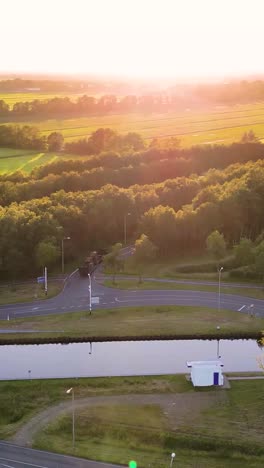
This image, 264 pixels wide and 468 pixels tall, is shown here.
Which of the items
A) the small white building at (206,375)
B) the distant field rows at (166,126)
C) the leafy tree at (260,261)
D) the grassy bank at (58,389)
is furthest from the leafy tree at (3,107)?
the small white building at (206,375)

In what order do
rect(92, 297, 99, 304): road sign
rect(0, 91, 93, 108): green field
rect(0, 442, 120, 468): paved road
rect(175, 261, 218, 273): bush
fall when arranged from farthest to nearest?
rect(0, 91, 93, 108): green field → rect(175, 261, 218, 273): bush → rect(92, 297, 99, 304): road sign → rect(0, 442, 120, 468): paved road

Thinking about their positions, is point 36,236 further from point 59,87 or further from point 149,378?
point 59,87

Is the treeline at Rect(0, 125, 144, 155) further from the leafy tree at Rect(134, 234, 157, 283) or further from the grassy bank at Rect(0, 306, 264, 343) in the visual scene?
the grassy bank at Rect(0, 306, 264, 343)

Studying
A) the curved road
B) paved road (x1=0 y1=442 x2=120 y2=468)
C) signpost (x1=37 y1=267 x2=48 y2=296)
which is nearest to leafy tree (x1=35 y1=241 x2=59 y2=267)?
signpost (x1=37 y1=267 x2=48 y2=296)

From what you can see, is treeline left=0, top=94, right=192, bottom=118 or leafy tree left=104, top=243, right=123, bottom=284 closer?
leafy tree left=104, top=243, right=123, bottom=284

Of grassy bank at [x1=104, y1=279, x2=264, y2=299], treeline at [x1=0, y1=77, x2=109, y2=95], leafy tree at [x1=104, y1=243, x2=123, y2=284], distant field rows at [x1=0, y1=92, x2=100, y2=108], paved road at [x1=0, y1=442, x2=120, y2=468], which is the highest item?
treeline at [x1=0, y1=77, x2=109, y2=95]

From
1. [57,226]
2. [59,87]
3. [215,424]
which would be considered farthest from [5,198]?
[59,87]
